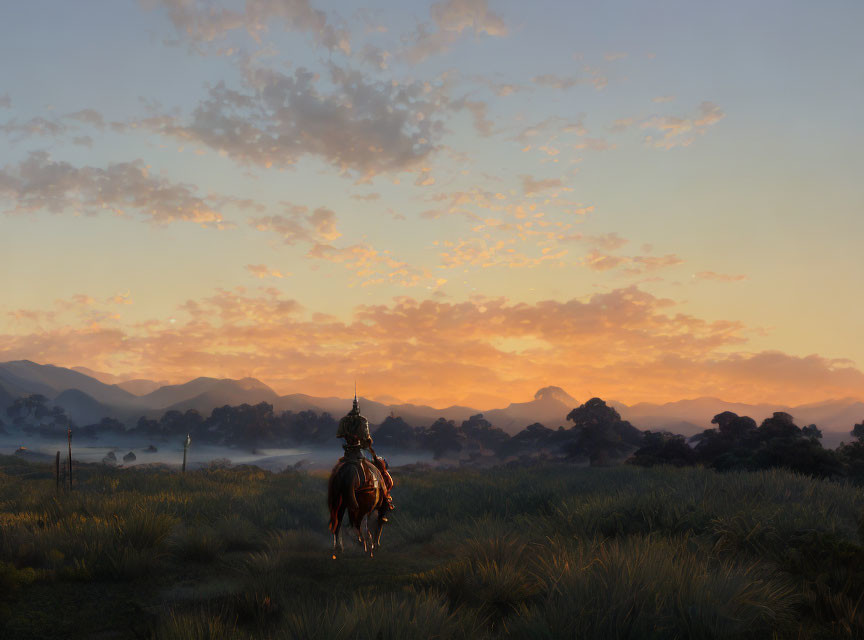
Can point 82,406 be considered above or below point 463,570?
below

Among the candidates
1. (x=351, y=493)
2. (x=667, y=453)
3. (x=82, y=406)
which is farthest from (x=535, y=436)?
(x=82, y=406)

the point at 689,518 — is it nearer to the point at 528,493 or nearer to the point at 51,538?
the point at 528,493

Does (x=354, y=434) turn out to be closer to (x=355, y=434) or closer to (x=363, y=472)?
(x=355, y=434)

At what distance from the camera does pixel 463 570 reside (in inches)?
331

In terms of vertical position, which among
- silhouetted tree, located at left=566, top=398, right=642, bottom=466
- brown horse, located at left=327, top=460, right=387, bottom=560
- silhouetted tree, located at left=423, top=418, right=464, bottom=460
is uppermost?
brown horse, located at left=327, top=460, right=387, bottom=560

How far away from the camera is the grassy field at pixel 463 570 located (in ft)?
19.2

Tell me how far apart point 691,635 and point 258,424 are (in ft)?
249

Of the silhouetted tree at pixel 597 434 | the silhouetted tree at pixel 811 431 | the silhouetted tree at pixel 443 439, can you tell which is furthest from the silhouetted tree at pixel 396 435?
the silhouetted tree at pixel 811 431

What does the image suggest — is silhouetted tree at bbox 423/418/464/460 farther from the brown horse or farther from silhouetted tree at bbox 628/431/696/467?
the brown horse

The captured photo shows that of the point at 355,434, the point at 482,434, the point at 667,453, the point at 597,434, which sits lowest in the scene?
the point at 482,434

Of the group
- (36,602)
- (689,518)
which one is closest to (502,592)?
(689,518)

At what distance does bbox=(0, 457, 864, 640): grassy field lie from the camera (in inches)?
231

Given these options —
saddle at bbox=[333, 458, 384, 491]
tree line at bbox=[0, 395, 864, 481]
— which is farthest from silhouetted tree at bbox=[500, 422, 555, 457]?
saddle at bbox=[333, 458, 384, 491]

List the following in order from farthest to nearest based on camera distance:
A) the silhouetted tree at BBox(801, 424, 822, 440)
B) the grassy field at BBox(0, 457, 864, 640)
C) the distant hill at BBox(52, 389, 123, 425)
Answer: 1. the distant hill at BBox(52, 389, 123, 425)
2. the silhouetted tree at BBox(801, 424, 822, 440)
3. the grassy field at BBox(0, 457, 864, 640)
